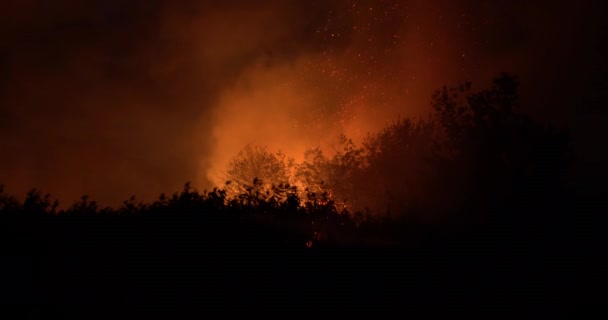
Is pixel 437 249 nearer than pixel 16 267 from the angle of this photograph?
No

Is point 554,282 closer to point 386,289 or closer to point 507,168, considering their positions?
point 386,289

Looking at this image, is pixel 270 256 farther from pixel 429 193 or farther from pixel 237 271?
pixel 429 193

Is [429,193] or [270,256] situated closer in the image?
[270,256]

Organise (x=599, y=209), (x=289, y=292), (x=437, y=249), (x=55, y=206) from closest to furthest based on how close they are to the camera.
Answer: (x=289, y=292)
(x=55, y=206)
(x=437, y=249)
(x=599, y=209)

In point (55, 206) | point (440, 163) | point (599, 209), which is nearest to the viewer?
point (55, 206)

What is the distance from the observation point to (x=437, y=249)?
14.3 metres

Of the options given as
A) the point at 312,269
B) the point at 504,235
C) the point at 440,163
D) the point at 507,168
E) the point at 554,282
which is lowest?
the point at 554,282

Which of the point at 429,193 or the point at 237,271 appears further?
the point at 429,193

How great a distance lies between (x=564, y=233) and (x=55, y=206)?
18.1m

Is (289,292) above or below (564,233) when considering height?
below

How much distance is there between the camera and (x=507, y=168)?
2722cm

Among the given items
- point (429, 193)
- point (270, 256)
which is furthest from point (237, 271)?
point (429, 193)

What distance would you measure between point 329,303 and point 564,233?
455 inches

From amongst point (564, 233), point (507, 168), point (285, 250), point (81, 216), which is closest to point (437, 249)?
point (285, 250)
